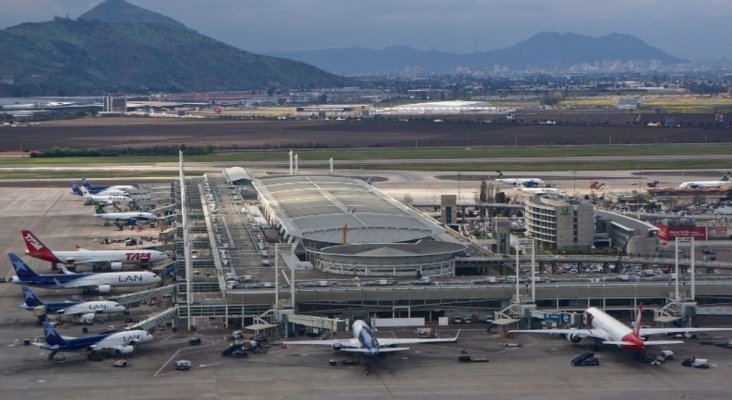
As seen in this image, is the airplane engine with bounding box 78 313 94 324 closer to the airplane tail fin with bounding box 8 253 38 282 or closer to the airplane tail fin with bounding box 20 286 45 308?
the airplane tail fin with bounding box 20 286 45 308

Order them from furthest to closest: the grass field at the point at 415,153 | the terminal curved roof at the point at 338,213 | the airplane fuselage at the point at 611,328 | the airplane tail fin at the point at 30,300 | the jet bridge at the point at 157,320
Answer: the grass field at the point at 415,153 < the terminal curved roof at the point at 338,213 < the airplane tail fin at the point at 30,300 < the jet bridge at the point at 157,320 < the airplane fuselage at the point at 611,328

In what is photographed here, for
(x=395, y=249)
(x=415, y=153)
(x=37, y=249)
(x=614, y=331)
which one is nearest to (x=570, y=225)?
(x=395, y=249)

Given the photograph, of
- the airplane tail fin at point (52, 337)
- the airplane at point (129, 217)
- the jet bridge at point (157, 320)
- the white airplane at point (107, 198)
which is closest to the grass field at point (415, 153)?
the white airplane at point (107, 198)

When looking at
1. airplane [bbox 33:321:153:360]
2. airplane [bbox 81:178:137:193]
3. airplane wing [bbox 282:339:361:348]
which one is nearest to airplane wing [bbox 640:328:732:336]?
airplane wing [bbox 282:339:361:348]

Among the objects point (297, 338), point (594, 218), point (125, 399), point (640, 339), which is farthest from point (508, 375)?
point (594, 218)

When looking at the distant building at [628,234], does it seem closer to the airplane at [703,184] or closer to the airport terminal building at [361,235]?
the airport terminal building at [361,235]

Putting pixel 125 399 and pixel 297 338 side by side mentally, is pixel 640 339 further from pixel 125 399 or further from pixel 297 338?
pixel 125 399
